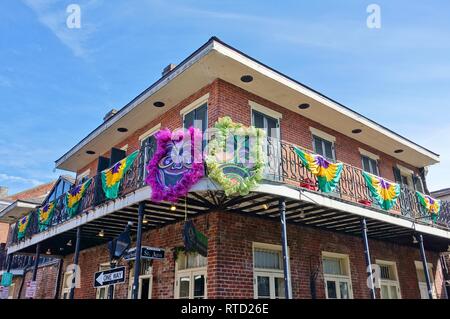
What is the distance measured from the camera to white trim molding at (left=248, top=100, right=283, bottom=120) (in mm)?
9938

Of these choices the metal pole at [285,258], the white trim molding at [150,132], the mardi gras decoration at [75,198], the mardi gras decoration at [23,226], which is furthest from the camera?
the mardi gras decoration at [23,226]

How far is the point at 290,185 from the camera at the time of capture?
7547 millimetres

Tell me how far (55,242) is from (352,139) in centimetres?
1112

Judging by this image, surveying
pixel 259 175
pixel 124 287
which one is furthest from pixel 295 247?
pixel 124 287

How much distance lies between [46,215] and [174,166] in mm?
6859

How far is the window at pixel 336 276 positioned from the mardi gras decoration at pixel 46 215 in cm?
846

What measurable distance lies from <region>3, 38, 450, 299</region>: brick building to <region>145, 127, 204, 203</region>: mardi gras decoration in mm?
305

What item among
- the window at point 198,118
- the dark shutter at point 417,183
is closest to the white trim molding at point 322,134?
the window at point 198,118

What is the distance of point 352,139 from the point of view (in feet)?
43.2

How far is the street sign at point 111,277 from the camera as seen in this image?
717 cm

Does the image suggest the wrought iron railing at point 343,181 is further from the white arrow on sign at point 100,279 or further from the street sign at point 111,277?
the white arrow on sign at point 100,279

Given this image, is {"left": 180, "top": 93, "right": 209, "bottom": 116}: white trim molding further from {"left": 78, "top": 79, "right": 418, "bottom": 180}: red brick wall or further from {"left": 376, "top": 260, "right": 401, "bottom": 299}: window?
{"left": 376, "top": 260, "right": 401, "bottom": 299}: window

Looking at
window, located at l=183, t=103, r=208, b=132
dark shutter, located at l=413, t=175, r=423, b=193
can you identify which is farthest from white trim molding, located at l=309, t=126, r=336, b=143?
dark shutter, located at l=413, t=175, r=423, b=193

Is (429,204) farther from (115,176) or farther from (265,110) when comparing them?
(115,176)
